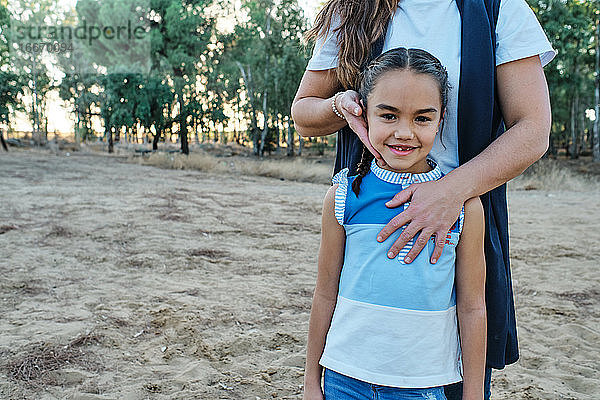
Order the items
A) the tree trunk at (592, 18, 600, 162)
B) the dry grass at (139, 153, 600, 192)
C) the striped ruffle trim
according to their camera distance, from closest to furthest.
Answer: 1. the striped ruffle trim
2. the dry grass at (139, 153, 600, 192)
3. the tree trunk at (592, 18, 600, 162)

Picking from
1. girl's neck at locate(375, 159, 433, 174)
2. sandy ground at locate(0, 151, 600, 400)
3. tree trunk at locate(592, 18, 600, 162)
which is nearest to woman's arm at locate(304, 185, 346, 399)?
girl's neck at locate(375, 159, 433, 174)

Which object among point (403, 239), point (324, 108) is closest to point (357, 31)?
point (324, 108)

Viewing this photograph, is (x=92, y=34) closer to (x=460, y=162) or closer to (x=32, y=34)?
(x=32, y=34)

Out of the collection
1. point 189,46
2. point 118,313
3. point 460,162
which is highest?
point 189,46

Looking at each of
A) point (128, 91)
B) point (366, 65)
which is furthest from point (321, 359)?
point (128, 91)

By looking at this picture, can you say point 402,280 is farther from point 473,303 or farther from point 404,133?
point 404,133

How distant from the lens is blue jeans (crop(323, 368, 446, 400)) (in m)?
1.32

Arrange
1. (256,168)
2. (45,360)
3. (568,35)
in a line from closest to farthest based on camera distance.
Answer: (45,360)
(256,168)
(568,35)

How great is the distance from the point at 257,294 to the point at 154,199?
5.24 m

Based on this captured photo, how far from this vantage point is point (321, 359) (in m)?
1.43

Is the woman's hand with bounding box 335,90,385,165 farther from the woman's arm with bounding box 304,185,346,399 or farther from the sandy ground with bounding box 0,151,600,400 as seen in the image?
the sandy ground with bounding box 0,151,600,400

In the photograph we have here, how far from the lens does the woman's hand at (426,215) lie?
128 centimetres

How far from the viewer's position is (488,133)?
137 centimetres

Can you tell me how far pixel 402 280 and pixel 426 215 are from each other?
0.17 meters
